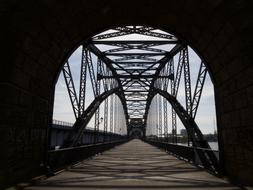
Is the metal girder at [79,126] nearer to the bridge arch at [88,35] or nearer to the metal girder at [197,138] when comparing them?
the bridge arch at [88,35]

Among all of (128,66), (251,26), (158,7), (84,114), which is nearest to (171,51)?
(128,66)

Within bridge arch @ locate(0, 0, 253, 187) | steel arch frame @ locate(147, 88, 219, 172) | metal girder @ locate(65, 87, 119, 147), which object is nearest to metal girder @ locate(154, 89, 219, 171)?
steel arch frame @ locate(147, 88, 219, 172)

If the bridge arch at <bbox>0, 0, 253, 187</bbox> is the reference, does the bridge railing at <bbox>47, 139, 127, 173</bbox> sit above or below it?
below

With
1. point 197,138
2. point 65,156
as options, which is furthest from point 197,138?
point 65,156

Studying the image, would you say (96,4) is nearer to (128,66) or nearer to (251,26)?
(251,26)

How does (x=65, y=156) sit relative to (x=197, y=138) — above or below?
below

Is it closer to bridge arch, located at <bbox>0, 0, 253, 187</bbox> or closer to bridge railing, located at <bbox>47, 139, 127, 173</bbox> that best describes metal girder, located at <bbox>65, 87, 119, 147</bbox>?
bridge railing, located at <bbox>47, 139, 127, 173</bbox>

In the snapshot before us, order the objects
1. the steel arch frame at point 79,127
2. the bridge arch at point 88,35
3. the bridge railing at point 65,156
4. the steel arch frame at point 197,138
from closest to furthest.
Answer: the bridge arch at point 88,35 → the steel arch frame at point 197,138 → the bridge railing at point 65,156 → the steel arch frame at point 79,127

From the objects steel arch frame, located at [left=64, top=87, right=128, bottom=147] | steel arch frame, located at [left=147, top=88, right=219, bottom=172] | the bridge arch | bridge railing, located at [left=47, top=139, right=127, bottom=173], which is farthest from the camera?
steel arch frame, located at [left=64, top=87, right=128, bottom=147]

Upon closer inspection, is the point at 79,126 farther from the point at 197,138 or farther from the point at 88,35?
the point at 197,138

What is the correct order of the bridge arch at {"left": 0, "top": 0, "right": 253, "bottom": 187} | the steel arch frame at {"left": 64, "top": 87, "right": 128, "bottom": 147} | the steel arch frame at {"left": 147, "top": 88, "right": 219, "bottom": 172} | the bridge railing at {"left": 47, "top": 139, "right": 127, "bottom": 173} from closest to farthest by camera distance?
the bridge arch at {"left": 0, "top": 0, "right": 253, "bottom": 187} → the steel arch frame at {"left": 147, "top": 88, "right": 219, "bottom": 172} → the bridge railing at {"left": 47, "top": 139, "right": 127, "bottom": 173} → the steel arch frame at {"left": 64, "top": 87, "right": 128, "bottom": 147}

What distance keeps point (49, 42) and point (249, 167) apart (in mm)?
7310

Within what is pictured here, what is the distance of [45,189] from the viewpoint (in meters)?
5.76

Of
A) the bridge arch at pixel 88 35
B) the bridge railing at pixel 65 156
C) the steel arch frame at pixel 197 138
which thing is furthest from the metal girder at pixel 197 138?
the bridge railing at pixel 65 156
